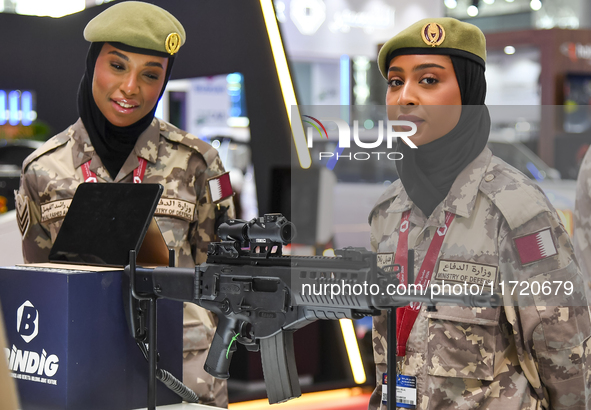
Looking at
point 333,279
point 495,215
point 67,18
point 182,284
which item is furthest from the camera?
point 67,18

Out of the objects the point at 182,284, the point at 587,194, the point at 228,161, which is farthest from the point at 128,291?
the point at 228,161

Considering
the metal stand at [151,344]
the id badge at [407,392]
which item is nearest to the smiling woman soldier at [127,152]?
the metal stand at [151,344]

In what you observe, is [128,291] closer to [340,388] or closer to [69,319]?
[69,319]

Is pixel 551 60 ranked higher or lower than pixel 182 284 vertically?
higher

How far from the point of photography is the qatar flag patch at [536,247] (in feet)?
4.83

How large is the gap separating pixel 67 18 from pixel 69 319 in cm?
338

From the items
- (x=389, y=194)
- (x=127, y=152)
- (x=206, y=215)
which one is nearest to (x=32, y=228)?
(x=127, y=152)

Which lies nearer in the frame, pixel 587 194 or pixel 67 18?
pixel 587 194

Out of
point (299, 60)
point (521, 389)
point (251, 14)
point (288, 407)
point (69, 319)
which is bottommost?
point (288, 407)

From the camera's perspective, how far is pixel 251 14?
379cm

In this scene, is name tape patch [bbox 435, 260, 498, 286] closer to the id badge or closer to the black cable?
the id badge

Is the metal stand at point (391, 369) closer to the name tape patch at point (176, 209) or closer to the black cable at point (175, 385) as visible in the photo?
the black cable at point (175, 385)

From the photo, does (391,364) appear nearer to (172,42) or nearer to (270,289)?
(270,289)

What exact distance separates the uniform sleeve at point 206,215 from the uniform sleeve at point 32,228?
0.43 meters
